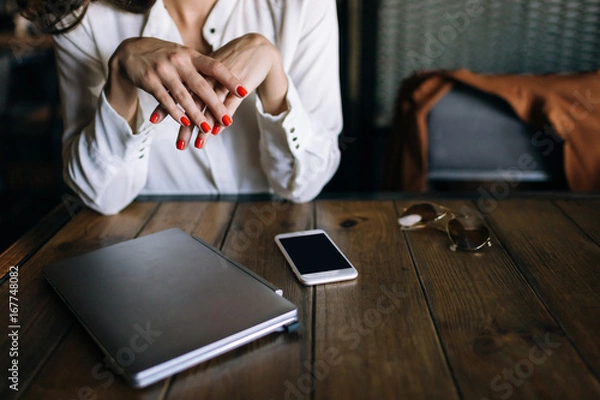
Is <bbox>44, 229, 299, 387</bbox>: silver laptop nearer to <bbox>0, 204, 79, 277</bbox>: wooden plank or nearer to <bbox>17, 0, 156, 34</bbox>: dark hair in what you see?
<bbox>0, 204, 79, 277</bbox>: wooden plank

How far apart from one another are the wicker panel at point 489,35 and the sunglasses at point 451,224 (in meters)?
1.49

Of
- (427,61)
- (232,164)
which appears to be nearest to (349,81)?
(427,61)

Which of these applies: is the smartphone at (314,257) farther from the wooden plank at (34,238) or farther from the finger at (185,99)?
the wooden plank at (34,238)

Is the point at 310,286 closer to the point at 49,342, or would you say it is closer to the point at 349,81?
the point at 49,342

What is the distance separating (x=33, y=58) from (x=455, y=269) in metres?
2.64

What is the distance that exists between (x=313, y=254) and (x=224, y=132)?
0.50 meters

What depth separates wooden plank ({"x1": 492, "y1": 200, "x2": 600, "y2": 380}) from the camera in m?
0.58

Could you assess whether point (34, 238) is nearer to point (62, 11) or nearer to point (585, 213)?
point (62, 11)

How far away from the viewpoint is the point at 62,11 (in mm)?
998

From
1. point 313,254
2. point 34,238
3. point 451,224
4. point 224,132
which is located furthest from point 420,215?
point 34,238

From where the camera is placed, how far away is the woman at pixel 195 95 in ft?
2.60

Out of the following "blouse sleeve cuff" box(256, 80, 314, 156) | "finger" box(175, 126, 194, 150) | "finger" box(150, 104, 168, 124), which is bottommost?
"blouse sleeve cuff" box(256, 80, 314, 156)

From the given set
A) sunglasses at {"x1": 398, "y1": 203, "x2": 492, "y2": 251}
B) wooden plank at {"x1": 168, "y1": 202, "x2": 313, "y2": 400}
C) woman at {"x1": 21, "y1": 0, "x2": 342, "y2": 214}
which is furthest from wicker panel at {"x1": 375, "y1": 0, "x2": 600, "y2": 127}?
wooden plank at {"x1": 168, "y1": 202, "x2": 313, "y2": 400}

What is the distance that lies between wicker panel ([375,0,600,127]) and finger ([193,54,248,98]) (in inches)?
61.3
